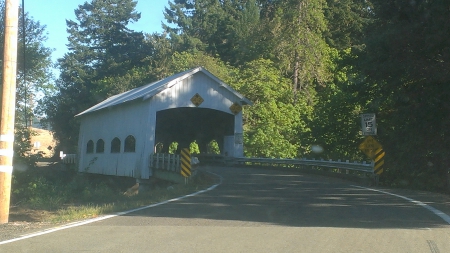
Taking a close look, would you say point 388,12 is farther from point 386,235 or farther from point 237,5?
point 237,5

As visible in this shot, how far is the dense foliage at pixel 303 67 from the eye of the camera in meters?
17.7

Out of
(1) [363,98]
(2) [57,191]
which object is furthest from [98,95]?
(1) [363,98]

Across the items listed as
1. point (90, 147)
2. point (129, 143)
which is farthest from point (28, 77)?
point (129, 143)

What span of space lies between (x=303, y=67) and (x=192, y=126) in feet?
39.6

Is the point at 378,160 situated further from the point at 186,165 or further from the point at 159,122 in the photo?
the point at 159,122

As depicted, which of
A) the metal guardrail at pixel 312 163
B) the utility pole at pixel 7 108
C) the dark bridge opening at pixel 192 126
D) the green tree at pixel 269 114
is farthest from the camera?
the green tree at pixel 269 114

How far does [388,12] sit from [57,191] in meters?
17.3

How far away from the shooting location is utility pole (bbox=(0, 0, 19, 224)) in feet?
36.1

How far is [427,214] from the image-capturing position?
11.4 metres

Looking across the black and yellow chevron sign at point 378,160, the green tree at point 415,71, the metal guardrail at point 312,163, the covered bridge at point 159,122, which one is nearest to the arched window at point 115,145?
the covered bridge at point 159,122

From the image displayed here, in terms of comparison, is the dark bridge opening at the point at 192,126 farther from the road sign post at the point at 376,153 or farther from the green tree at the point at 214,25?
the green tree at the point at 214,25

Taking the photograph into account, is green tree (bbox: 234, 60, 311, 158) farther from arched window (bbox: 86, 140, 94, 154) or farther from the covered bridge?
arched window (bbox: 86, 140, 94, 154)

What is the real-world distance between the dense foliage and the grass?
7489 mm

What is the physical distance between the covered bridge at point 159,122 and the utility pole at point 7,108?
578 inches
